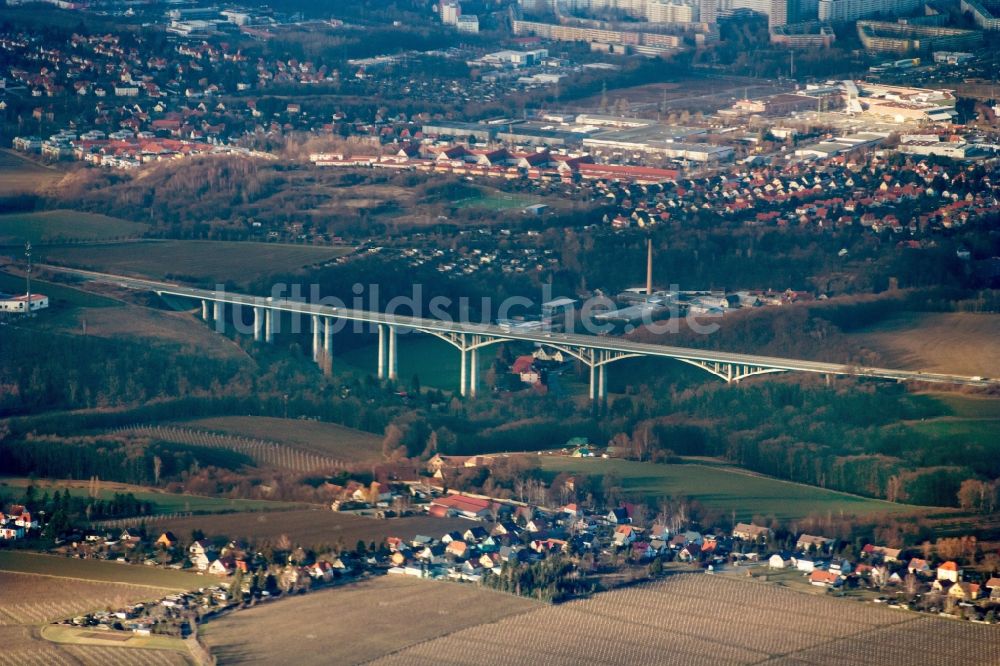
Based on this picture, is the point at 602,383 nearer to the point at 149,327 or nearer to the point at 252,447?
the point at 252,447

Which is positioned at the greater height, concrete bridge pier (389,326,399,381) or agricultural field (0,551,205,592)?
concrete bridge pier (389,326,399,381)

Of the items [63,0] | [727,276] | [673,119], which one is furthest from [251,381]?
[63,0]

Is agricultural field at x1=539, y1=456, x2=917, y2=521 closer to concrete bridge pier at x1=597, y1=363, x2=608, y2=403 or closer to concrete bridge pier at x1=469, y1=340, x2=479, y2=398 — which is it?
concrete bridge pier at x1=597, y1=363, x2=608, y2=403

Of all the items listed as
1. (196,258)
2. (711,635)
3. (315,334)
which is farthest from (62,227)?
(711,635)

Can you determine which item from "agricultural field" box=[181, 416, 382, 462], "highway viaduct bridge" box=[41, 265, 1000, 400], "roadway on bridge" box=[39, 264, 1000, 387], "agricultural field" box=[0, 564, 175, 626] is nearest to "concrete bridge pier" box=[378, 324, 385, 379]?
"highway viaduct bridge" box=[41, 265, 1000, 400]

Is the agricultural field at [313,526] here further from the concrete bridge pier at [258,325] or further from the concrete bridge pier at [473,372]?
the concrete bridge pier at [258,325]
